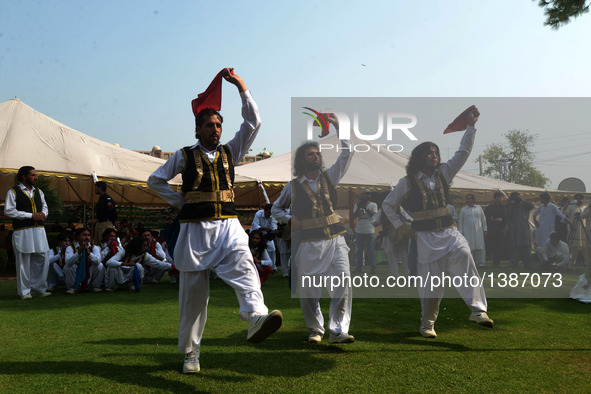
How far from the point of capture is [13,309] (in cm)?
689

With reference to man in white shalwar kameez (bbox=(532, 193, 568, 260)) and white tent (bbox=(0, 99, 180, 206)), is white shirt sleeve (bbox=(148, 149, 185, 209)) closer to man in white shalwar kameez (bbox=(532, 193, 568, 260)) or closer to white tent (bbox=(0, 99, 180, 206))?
man in white shalwar kameez (bbox=(532, 193, 568, 260))

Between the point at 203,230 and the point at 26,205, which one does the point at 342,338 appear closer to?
the point at 203,230

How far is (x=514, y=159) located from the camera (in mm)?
5828

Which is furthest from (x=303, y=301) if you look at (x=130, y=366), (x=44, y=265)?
(x=44, y=265)

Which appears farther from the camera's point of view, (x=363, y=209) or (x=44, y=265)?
(x=44, y=265)

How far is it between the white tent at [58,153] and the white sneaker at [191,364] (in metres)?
10.0

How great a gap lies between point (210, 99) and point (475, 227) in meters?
3.14

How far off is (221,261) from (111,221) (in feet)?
23.3

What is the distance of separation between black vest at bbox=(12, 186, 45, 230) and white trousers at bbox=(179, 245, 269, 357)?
17.5 ft

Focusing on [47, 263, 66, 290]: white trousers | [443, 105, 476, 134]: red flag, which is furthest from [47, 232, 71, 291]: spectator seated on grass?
[443, 105, 476, 134]: red flag

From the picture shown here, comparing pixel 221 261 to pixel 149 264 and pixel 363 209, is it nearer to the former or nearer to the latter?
pixel 363 209

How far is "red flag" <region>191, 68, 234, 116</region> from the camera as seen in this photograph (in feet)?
14.4

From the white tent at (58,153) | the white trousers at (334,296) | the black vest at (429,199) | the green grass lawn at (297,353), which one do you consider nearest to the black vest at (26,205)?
the green grass lawn at (297,353)

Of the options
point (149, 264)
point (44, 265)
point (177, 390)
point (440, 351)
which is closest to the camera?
point (177, 390)
